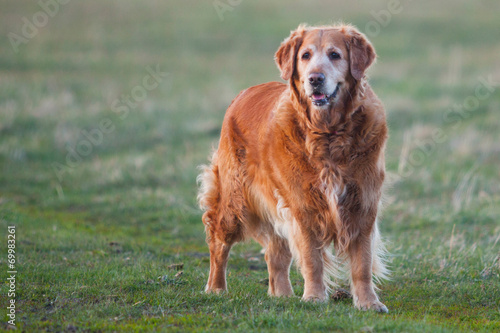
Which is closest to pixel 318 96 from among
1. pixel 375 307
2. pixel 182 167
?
pixel 375 307

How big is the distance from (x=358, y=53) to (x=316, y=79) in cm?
54

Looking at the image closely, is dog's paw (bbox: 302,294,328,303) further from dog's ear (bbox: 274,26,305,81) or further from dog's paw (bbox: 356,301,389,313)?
dog's ear (bbox: 274,26,305,81)

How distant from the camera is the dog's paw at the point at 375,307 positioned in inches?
203

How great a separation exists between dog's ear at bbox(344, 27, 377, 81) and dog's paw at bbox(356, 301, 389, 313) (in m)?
1.88

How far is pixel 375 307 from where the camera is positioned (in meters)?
5.18

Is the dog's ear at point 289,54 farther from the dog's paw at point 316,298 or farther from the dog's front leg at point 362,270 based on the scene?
the dog's paw at point 316,298

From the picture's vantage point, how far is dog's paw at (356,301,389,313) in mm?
5160

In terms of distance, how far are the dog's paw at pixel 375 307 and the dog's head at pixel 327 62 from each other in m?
1.68

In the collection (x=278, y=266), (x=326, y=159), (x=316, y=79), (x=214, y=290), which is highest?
(x=316, y=79)

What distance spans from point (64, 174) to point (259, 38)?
715 inches

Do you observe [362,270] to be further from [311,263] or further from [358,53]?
[358,53]

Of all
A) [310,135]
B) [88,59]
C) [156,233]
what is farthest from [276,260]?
[88,59]

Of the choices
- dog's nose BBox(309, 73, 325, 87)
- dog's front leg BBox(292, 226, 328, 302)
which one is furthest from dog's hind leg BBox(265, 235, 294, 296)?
dog's nose BBox(309, 73, 325, 87)

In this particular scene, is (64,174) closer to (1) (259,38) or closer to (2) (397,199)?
(2) (397,199)
